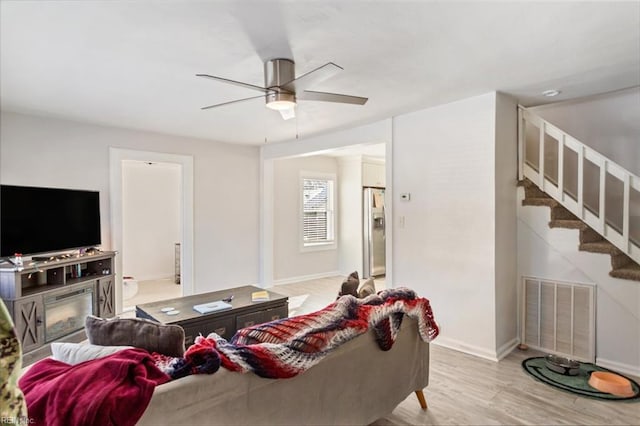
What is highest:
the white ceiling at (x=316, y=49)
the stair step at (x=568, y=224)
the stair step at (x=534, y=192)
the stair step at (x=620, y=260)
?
the white ceiling at (x=316, y=49)

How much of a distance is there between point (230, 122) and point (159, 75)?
5.31ft

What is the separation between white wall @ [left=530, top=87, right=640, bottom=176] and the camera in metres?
3.64

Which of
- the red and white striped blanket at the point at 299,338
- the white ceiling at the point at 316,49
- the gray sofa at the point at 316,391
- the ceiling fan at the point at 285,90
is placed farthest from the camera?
the ceiling fan at the point at 285,90

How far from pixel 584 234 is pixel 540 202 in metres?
0.48

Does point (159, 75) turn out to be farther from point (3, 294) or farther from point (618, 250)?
point (618, 250)

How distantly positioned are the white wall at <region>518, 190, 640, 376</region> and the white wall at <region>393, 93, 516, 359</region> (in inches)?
7.9

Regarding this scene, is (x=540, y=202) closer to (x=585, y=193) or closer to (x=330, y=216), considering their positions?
(x=585, y=193)

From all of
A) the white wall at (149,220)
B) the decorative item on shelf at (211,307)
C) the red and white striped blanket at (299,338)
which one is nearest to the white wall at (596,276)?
the red and white striped blanket at (299,338)

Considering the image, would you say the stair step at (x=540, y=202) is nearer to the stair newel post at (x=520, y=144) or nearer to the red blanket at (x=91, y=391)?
the stair newel post at (x=520, y=144)

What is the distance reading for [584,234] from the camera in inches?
135

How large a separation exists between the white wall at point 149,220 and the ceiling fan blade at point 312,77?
5.38 meters

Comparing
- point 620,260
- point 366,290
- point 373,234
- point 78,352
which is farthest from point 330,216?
point 78,352

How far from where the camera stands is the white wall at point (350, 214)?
717 centimetres

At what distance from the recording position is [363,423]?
6.89 feet
